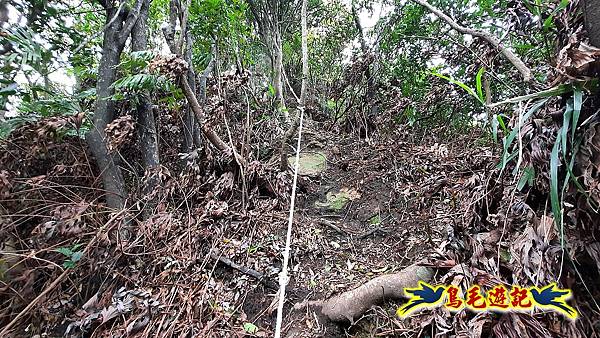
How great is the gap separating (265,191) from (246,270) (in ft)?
3.63

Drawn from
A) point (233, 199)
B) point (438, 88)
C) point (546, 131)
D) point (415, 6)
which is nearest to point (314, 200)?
point (233, 199)

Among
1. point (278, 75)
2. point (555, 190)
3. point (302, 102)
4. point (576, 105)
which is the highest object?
point (278, 75)

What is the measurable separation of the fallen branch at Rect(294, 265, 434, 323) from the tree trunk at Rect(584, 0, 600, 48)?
1339 mm

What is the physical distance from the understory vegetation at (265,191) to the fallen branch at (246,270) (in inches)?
0.6

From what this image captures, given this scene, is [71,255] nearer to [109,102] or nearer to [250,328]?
[250,328]

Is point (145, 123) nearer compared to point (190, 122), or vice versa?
point (145, 123)

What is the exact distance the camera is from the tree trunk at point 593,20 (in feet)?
3.79

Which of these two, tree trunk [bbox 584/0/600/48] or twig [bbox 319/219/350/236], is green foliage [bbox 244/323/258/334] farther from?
tree trunk [bbox 584/0/600/48]

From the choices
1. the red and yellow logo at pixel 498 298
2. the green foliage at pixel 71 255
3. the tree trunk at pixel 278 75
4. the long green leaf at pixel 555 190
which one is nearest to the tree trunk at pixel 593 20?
the long green leaf at pixel 555 190

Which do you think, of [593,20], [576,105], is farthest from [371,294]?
[593,20]

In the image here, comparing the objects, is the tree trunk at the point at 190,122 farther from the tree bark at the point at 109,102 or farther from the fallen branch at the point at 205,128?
the tree bark at the point at 109,102

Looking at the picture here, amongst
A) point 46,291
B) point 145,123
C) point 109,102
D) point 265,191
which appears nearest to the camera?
point 46,291

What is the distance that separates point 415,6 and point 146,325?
15.1ft

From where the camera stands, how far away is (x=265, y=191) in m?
3.24
